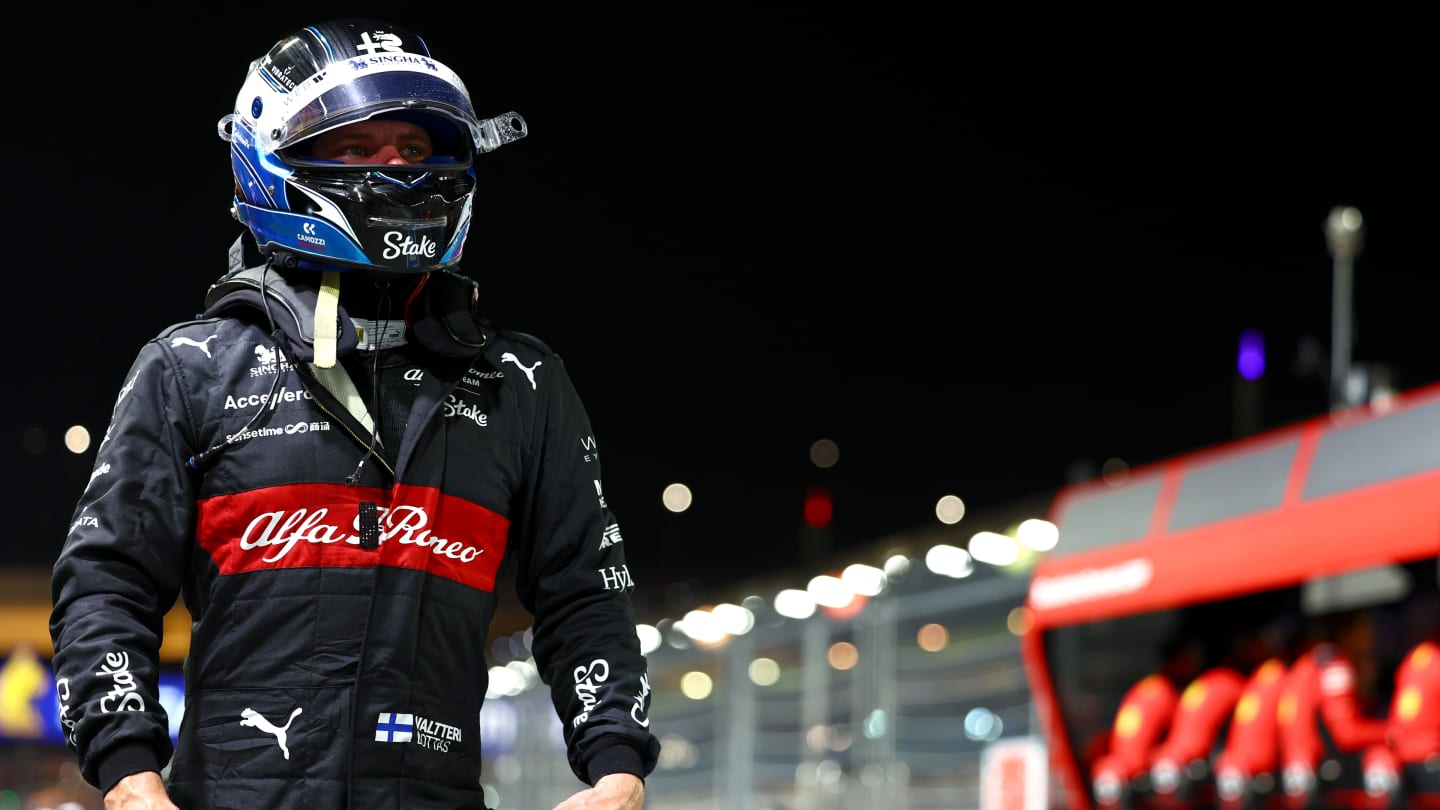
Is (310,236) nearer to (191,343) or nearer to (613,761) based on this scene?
(191,343)

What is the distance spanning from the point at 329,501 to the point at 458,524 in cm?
Answer: 22

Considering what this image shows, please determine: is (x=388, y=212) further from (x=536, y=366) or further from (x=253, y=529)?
(x=253, y=529)

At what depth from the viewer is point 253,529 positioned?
304cm

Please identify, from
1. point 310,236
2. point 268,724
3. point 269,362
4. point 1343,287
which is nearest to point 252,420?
point 269,362

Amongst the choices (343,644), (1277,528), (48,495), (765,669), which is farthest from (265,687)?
(48,495)

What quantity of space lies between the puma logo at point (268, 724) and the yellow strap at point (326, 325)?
559 mm

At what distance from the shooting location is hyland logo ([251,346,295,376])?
3.17 m

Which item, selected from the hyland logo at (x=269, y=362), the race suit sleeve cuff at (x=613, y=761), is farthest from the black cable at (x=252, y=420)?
the race suit sleeve cuff at (x=613, y=761)

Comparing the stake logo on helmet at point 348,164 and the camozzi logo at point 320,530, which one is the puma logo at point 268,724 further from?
the stake logo on helmet at point 348,164

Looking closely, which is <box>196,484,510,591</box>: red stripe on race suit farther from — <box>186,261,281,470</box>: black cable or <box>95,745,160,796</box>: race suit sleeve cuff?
<box>95,745,160,796</box>: race suit sleeve cuff

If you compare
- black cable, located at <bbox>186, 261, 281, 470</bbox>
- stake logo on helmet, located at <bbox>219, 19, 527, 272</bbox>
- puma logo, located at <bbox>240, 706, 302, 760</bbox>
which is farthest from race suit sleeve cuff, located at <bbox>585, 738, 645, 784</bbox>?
stake logo on helmet, located at <bbox>219, 19, 527, 272</bbox>

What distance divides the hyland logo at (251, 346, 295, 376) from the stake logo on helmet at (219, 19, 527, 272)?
0.64 feet

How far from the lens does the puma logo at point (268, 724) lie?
2.94 metres

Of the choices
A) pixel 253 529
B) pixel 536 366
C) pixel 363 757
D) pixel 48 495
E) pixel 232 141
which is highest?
pixel 48 495
